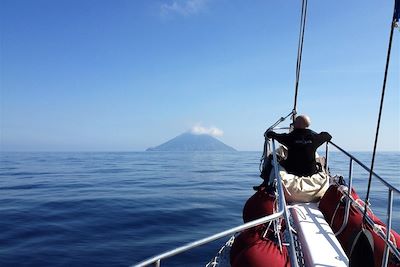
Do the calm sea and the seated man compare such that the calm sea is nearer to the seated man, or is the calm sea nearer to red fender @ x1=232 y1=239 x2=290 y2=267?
the seated man

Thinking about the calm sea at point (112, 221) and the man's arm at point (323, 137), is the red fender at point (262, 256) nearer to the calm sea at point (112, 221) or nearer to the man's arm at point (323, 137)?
the man's arm at point (323, 137)

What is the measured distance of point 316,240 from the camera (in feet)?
11.5

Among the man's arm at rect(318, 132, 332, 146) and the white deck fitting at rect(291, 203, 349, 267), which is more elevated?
the man's arm at rect(318, 132, 332, 146)

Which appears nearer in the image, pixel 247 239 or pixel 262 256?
pixel 262 256

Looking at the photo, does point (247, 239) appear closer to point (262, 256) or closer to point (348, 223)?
point (262, 256)

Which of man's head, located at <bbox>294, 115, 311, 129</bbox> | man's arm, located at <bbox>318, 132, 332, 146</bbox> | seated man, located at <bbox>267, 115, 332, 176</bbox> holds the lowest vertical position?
seated man, located at <bbox>267, 115, 332, 176</bbox>

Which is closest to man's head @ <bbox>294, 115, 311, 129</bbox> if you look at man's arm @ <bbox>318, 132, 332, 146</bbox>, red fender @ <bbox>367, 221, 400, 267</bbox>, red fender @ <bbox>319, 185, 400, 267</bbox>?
man's arm @ <bbox>318, 132, 332, 146</bbox>

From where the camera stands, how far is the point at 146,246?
6.79 meters

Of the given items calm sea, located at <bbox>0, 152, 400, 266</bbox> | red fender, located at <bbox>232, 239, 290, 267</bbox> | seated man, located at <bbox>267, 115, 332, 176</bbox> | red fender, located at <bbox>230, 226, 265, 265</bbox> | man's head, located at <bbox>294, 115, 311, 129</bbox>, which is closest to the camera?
red fender, located at <bbox>232, 239, 290, 267</bbox>

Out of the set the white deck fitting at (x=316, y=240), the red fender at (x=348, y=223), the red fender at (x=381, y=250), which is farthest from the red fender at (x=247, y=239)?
the red fender at (x=381, y=250)

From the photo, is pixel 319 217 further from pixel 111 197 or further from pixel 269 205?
pixel 111 197

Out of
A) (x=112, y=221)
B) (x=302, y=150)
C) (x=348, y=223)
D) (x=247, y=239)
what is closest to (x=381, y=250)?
(x=348, y=223)

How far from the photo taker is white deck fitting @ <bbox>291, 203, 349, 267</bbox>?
3.11m

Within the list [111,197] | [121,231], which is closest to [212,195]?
[111,197]
